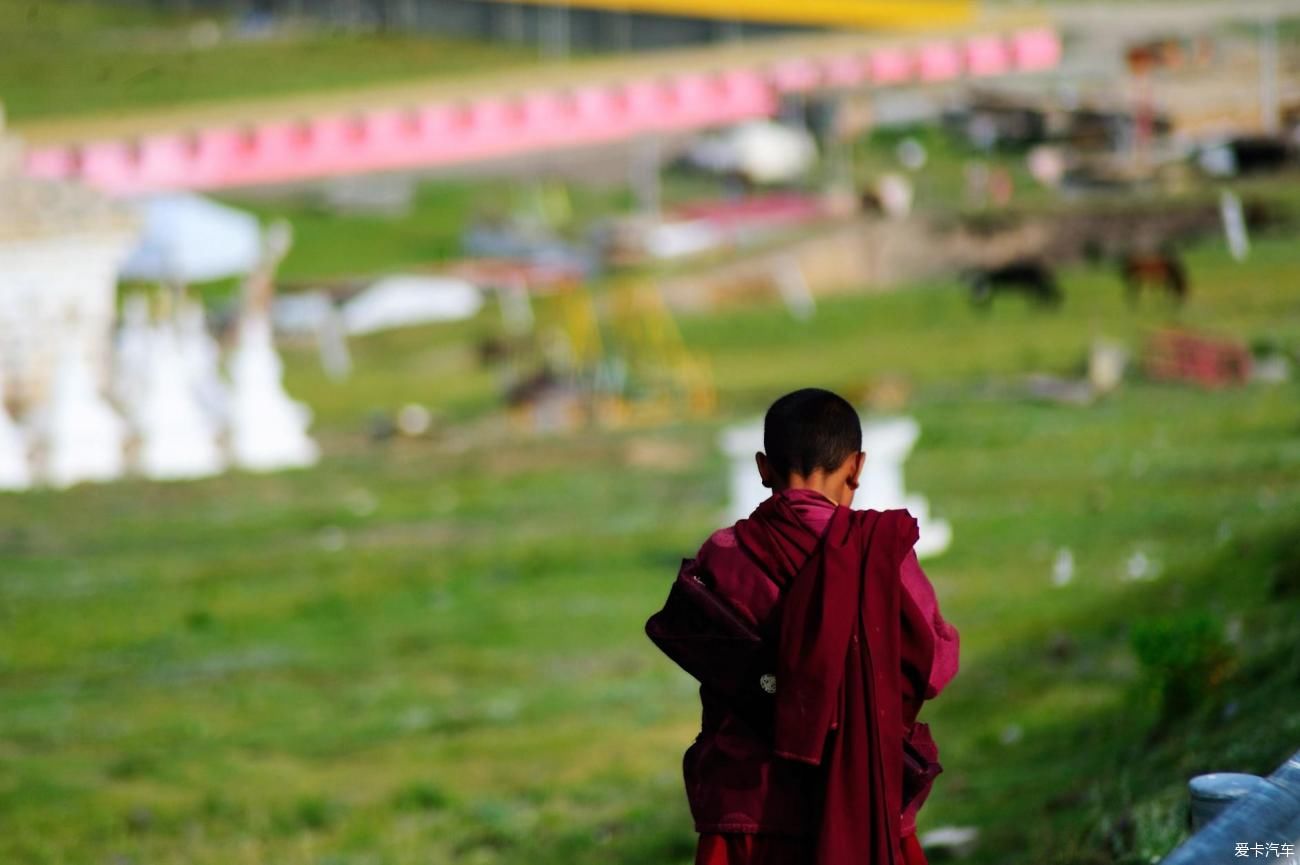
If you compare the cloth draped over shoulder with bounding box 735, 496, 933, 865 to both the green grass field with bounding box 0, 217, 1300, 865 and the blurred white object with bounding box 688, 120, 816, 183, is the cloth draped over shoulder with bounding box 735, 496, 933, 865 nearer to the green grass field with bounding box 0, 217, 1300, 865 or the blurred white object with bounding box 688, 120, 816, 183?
Answer: the green grass field with bounding box 0, 217, 1300, 865

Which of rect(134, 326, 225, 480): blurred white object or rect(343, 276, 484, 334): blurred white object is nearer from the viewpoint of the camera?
rect(134, 326, 225, 480): blurred white object

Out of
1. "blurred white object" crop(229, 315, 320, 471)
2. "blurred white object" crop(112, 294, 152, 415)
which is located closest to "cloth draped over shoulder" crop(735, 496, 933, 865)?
"blurred white object" crop(229, 315, 320, 471)

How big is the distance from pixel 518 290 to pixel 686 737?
28.9m

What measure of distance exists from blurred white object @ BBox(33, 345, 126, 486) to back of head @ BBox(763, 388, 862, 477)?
20.3m

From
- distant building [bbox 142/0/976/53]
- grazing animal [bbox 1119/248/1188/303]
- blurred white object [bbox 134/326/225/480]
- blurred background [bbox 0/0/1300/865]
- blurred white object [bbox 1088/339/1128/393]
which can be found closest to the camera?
blurred background [bbox 0/0/1300/865]

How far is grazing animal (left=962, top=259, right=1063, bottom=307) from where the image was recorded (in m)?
33.2

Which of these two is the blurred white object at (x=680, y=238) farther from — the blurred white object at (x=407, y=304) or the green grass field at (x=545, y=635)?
the green grass field at (x=545, y=635)

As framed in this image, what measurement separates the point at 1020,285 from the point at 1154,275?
2.21m

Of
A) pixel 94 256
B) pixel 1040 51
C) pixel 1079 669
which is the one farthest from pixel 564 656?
pixel 1040 51

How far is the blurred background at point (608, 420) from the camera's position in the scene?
11.3 meters

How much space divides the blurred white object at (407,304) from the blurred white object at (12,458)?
48.2 ft

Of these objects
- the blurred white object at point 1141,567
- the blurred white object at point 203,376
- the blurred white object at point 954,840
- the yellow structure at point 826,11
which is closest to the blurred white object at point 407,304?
the blurred white object at point 203,376

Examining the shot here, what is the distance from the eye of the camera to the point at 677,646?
5168mm

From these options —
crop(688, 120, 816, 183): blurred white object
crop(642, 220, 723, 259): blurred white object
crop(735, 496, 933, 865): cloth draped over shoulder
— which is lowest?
crop(735, 496, 933, 865): cloth draped over shoulder
